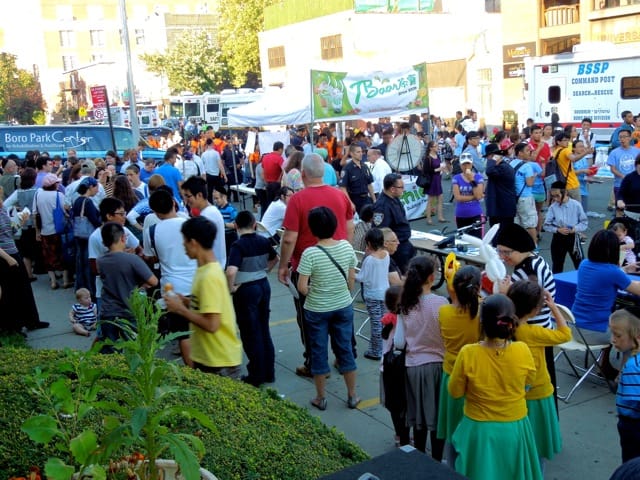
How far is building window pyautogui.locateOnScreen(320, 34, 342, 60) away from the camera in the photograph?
44250 mm

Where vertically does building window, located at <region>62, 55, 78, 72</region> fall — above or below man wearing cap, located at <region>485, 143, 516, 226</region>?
above

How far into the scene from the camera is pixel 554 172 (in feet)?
41.7

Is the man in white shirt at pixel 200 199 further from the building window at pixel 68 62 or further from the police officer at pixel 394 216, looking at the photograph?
the building window at pixel 68 62

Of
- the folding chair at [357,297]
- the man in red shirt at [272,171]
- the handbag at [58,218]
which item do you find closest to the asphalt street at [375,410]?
the folding chair at [357,297]

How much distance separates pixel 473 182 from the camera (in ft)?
33.8

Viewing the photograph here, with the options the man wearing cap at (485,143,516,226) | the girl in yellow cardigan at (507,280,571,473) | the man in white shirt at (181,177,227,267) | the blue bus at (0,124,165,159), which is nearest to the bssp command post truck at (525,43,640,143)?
the man wearing cap at (485,143,516,226)

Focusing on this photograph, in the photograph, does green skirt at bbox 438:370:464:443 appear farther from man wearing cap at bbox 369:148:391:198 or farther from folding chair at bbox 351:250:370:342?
man wearing cap at bbox 369:148:391:198

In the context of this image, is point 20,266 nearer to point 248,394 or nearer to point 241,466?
point 248,394

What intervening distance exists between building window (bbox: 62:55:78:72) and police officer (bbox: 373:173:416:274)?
74.1 m

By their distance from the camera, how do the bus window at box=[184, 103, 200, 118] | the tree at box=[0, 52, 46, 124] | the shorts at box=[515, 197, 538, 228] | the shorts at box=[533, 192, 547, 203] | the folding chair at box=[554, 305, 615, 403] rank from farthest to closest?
the tree at box=[0, 52, 46, 124] → the bus window at box=[184, 103, 200, 118] → the shorts at box=[533, 192, 547, 203] → the shorts at box=[515, 197, 538, 228] → the folding chair at box=[554, 305, 615, 403]

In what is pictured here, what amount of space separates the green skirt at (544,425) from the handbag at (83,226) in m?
6.62

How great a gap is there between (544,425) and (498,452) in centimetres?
66

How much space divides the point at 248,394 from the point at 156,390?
167 centimetres

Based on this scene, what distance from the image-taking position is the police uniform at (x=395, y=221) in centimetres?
824
